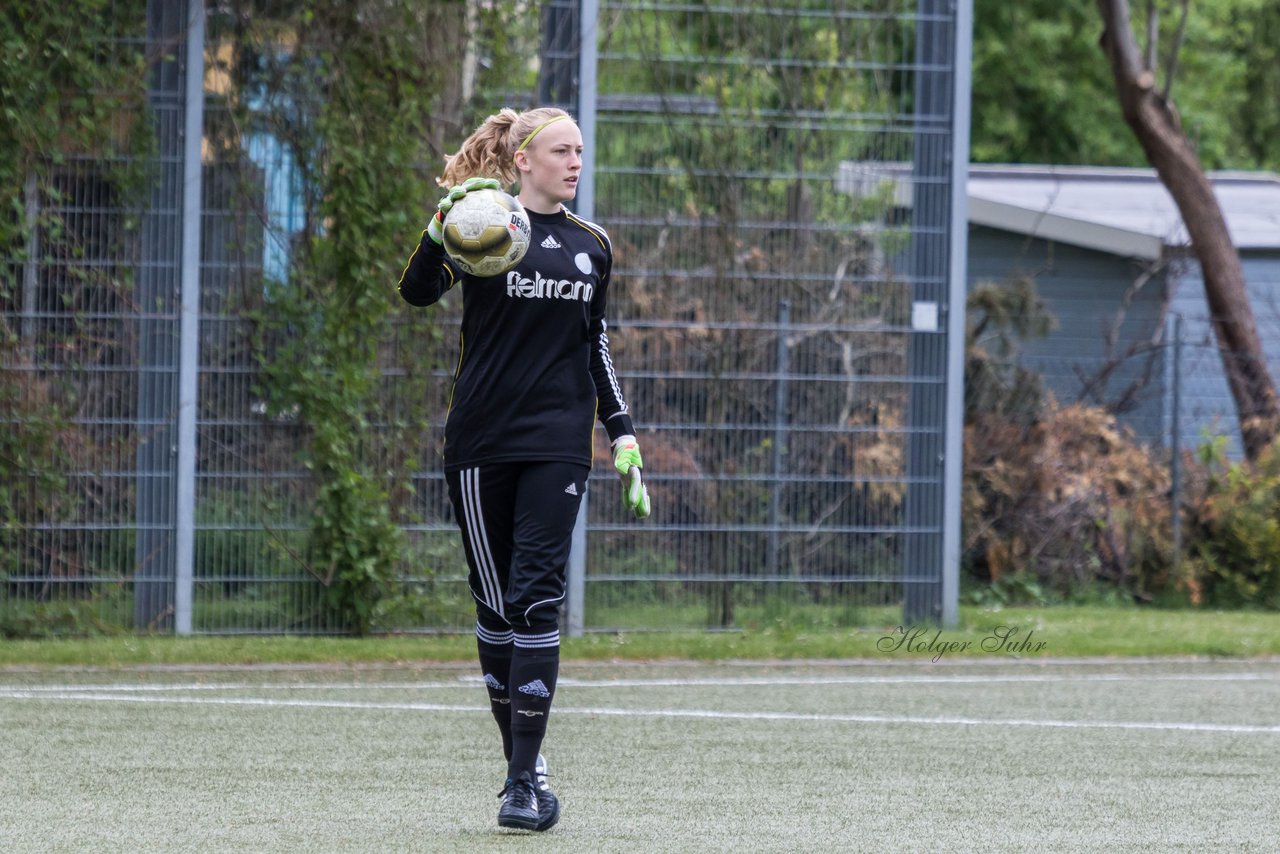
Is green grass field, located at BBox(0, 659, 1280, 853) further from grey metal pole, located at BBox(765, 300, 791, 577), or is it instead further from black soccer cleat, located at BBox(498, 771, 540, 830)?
grey metal pole, located at BBox(765, 300, 791, 577)

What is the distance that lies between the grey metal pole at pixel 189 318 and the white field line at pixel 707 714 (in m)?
2.16

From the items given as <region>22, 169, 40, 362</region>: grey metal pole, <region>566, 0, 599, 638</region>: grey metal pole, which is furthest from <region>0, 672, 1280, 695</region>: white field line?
<region>22, 169, 40, 362</region>: grey metal pole

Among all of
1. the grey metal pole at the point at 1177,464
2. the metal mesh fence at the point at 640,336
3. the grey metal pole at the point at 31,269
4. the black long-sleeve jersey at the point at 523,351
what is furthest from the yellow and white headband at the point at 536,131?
the grey metal pole at the point at 1177,464

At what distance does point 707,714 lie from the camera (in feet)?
25.1

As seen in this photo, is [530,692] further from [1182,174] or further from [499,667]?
[1182,174]

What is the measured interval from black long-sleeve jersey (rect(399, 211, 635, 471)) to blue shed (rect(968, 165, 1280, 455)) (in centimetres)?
905

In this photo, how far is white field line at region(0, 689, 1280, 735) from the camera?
7.34 m

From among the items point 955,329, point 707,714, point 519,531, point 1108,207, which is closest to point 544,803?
point 519,531

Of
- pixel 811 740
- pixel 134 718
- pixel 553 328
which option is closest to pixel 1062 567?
pixel 811 740

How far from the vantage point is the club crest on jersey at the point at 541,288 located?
5.17m

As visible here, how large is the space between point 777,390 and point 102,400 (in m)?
3.78

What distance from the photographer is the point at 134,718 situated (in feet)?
23.6

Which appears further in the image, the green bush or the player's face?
the green bush

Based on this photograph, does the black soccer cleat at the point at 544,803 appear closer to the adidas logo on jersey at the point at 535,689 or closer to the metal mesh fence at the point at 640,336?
the adidas logo on jersey at the point at 535,689
